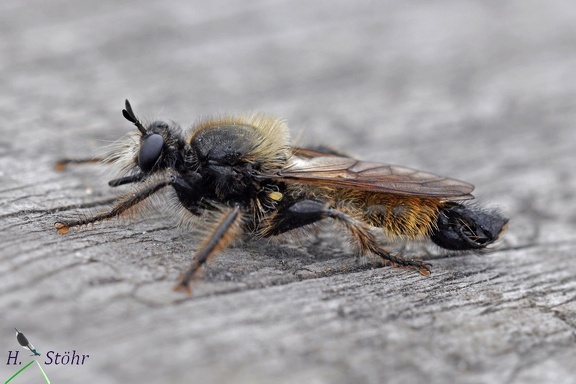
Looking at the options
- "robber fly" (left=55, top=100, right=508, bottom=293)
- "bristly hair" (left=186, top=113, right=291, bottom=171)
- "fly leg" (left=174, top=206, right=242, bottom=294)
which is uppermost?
"bristly hair" (left=186, top=113, right=291, bottom=171)

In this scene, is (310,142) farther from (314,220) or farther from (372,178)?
(314,220)

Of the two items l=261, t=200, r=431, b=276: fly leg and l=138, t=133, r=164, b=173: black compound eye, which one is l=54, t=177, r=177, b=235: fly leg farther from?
l=261, t=200, r=431, b=276: fly leg

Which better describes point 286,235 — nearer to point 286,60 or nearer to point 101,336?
point 101,336

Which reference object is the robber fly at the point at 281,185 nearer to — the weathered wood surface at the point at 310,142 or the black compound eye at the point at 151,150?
the black compound eye at the point at 151,150

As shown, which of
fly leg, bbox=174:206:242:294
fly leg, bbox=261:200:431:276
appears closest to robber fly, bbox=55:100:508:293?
fly leg, bbox=261:200:431:276

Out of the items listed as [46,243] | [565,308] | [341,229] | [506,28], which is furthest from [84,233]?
[506,28]
